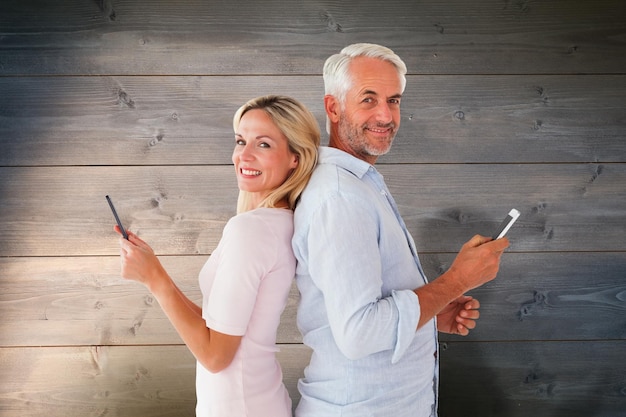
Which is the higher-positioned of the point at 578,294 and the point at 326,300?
the point at 578,294

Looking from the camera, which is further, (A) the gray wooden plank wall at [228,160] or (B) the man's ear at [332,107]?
(A) the gray wooden plank wall at [228,160]

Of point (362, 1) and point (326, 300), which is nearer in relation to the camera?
point (326, 300)

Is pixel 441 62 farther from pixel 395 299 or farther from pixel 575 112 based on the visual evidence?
pixel 395 299

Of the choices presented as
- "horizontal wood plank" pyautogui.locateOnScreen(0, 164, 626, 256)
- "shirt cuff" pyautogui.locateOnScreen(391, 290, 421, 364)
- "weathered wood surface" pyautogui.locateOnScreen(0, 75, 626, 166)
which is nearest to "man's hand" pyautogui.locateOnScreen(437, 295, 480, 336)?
"shirt cuff" pyautogui.locateOnScreen(391, 290, 421, 364)

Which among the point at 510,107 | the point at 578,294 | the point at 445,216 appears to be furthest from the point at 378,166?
the point at 578,294

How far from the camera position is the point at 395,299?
3.20 feet

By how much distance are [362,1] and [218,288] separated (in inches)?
39.7

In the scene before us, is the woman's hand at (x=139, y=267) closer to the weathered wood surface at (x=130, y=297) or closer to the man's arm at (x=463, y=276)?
the man's arm at (x=463, y=276)

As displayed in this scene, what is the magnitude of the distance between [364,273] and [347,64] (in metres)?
0.43

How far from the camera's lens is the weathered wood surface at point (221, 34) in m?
1.68

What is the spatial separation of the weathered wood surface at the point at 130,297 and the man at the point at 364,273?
656 millimetres

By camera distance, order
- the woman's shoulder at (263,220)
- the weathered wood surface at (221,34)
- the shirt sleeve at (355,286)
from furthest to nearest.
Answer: the weathered wood surface at (221,34)
the woman's shoulder at (263,220)
the shirt sleeve at (355,286)

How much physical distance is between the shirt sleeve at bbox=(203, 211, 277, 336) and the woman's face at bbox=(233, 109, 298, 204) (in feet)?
0.40

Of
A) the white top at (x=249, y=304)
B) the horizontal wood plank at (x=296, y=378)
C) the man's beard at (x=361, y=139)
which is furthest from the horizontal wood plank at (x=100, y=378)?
the man's beard at (x=361, y=139)
